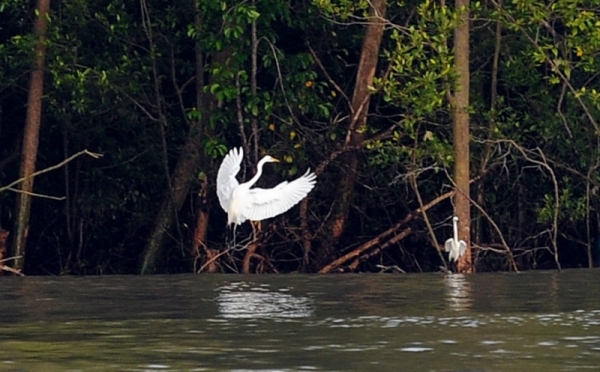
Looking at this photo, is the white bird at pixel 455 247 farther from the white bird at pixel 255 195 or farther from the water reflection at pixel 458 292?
the white bird at pixel 255 195

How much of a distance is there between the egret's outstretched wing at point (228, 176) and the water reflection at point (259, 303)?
278 cm

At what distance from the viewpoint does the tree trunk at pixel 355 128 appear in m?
19.0

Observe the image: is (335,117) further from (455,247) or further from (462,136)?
(455,247)

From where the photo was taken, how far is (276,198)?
57.4ft

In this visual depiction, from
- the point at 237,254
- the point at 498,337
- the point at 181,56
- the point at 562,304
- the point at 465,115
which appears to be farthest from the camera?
the point at 181,56

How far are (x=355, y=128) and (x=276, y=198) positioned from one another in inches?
79.4

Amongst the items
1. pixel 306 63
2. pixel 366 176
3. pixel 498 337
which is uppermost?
pixel 306 63

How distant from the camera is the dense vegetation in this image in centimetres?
1814

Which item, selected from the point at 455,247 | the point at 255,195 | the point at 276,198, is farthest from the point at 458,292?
the point at 255,195

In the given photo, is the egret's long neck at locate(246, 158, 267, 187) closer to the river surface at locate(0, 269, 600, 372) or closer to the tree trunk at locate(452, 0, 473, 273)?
the river surface at locate(0, 269, 600, 372)

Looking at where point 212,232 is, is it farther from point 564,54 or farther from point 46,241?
point 564,54

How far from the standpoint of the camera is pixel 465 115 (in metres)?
18.0

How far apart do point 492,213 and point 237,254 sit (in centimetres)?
341

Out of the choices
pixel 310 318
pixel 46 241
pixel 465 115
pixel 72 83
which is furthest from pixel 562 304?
pixel 46 241
